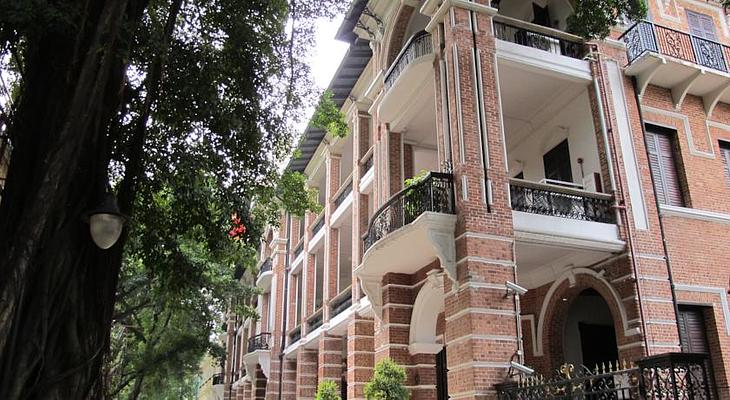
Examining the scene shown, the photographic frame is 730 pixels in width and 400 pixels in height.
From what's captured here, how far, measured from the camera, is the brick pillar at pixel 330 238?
21328mm

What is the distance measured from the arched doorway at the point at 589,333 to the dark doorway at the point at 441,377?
3.11 metres

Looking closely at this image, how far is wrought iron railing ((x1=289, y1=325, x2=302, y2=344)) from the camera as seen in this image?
83.7ft

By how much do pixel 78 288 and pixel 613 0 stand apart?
8.76m

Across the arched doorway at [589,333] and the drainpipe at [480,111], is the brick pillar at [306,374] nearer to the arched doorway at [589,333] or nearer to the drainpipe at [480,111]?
the arched doorway at [589,333]

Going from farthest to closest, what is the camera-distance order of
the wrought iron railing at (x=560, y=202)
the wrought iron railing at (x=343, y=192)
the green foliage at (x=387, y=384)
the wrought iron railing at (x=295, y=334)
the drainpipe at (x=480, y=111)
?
the wrought iron railing at (x=295, y=334), the wrought iron railing at (x=343, y=192), the green foliage at (x=387, y=384), the wrought iron railing at (x=560, y=202), the drainpipe at (x=480, y=111)

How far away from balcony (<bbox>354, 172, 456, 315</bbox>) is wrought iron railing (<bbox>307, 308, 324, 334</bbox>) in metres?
7.65

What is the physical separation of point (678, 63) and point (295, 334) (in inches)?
713

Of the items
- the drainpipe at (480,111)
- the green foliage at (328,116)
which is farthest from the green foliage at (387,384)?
the green foliage at (328,116)

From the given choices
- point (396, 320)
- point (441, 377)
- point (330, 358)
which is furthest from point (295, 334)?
point (396, 320)

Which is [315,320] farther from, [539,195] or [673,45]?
[673,45]

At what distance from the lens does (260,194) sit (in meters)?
10.4

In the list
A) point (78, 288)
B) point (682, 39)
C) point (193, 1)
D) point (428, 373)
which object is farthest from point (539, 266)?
point (78, 288)

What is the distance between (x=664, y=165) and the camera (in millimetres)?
14297

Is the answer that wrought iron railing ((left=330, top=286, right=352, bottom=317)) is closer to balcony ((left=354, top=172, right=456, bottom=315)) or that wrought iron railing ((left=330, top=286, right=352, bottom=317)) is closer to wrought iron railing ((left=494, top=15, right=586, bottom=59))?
balcony ((left=354, top=172, right=456, bottom=315))
